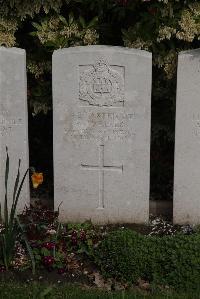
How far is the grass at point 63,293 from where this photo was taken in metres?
4.56

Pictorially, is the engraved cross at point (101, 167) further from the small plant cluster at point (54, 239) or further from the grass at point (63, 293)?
the grass at point (63, 293)

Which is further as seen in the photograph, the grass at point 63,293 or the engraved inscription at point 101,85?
the engraved inscription at point 101,85

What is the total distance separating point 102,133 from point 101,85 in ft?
1.58

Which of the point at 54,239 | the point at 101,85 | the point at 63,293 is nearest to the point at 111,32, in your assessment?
the point at 101,85

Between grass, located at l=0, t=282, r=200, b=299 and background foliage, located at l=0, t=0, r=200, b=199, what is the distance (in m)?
2.29

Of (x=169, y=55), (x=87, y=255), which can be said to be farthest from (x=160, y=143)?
(x=87, y=255)

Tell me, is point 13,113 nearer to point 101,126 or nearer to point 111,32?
point 101,126

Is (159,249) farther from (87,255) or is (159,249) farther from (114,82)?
(114,82)

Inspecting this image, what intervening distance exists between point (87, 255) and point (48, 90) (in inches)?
82.7

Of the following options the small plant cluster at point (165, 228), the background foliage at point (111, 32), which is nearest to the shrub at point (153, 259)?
the small plant cluster at point (165, 228)

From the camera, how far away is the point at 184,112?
5668 millimetres

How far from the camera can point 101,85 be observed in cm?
560

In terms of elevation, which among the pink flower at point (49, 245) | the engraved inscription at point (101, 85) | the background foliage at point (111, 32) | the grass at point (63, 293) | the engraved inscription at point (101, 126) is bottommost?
the grass at point (63, 293)

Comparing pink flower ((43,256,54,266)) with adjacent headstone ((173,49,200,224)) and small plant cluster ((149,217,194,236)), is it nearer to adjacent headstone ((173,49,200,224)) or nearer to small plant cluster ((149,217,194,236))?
small plant cluster ((149,217,194,236))
